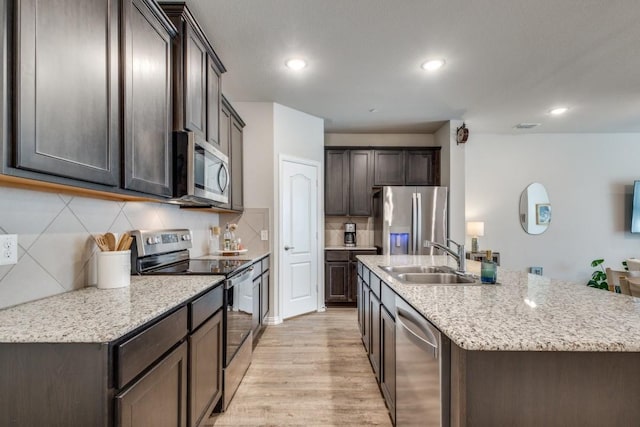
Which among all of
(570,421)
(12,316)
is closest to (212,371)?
(12,316)

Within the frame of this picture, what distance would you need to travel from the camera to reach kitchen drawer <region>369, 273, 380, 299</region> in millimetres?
2133

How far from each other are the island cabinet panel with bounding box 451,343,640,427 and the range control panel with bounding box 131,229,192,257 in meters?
1.85

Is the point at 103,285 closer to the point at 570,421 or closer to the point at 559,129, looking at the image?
the point at 570,421

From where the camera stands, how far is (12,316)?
3.55 ft

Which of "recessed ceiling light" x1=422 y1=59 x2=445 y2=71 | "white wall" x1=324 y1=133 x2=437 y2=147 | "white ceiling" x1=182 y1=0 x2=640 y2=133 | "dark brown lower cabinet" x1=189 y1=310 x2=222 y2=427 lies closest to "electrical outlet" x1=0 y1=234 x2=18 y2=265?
"dark brown lower cabinet" x1=189 y1=310 x2=222 y2=427

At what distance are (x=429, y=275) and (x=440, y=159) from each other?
3.11 m

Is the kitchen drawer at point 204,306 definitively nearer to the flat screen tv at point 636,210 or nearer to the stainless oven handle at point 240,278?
the stainless oven handle at point 240,278

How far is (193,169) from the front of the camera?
188 centimetres

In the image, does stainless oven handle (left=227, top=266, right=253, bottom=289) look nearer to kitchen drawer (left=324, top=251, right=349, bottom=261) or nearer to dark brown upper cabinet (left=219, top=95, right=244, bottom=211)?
dark brown upper cabinet (left=219, top=95, right=244, bottom=211)

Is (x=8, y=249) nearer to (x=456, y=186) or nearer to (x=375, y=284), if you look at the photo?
(x=375, y=284)

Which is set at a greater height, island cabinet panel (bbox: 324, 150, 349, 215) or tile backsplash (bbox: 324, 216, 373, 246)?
island cabinet panel (bbox: 324, 150, 349, 215)

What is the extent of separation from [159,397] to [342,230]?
4.05 m

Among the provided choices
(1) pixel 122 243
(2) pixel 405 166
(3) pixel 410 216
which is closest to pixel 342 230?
(3) pixel 410 216

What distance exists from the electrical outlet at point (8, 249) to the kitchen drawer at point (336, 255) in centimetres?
347
